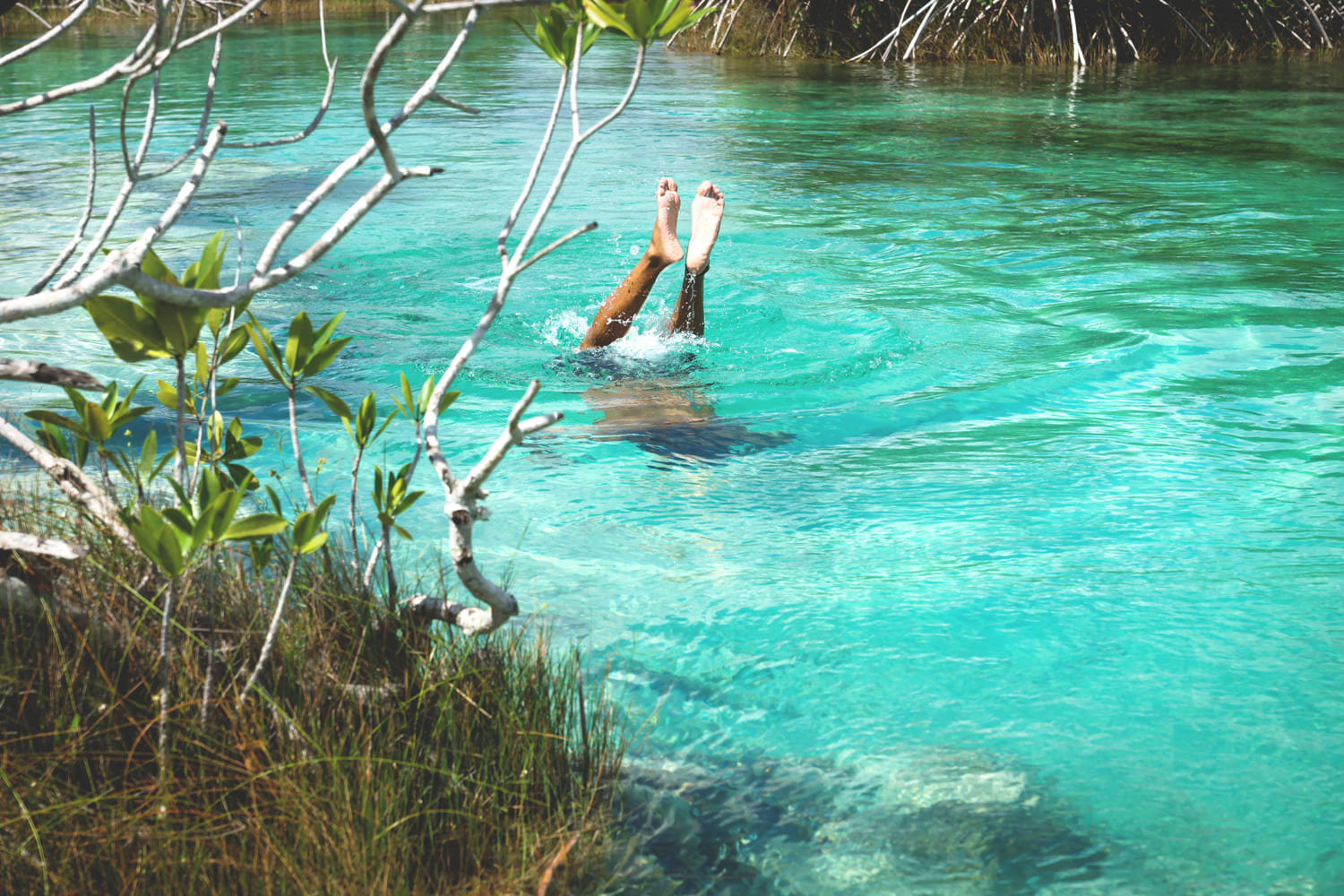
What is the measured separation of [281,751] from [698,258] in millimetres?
3571

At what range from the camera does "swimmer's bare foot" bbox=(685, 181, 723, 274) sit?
5121 millimetres

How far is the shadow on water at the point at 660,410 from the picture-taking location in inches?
171

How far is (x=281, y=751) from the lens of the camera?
1893 mm

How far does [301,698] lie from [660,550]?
1.64 metres

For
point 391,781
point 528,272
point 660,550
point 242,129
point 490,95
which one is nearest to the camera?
point 391,781

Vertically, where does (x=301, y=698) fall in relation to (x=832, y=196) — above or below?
below

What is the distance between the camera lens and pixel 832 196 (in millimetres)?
8664

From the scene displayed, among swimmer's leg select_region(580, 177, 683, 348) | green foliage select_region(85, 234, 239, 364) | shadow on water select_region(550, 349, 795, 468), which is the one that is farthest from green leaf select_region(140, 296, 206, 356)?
swimmer's leg select_region(580, 177, 683, 348)

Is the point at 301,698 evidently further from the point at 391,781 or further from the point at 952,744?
the point at 952,744

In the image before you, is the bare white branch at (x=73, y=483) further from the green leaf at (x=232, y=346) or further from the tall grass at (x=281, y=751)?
the green leaf at (x=232, y=346)

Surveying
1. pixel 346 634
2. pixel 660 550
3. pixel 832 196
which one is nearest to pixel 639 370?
pixel 660 550

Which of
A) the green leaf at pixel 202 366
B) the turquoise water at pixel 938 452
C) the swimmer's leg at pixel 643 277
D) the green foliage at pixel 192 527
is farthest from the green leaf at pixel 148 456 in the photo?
the swimmer's leg at pixel 643 277

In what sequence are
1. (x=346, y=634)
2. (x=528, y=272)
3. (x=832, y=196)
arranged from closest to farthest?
1. (x=346, y=634)
2. (x=528, y=272)
3. (x=832, y=196)

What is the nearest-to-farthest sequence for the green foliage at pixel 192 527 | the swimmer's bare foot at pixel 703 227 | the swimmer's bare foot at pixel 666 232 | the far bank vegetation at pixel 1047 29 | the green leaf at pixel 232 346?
the green foliage at pixel 192 527 → the green leaf at pixel 232 346 → the swimmer's bare foot at pixel 666 232 → the swimmer's bare foot at pixel 703 227 → the far bank vegetation at pixel 1047 29
